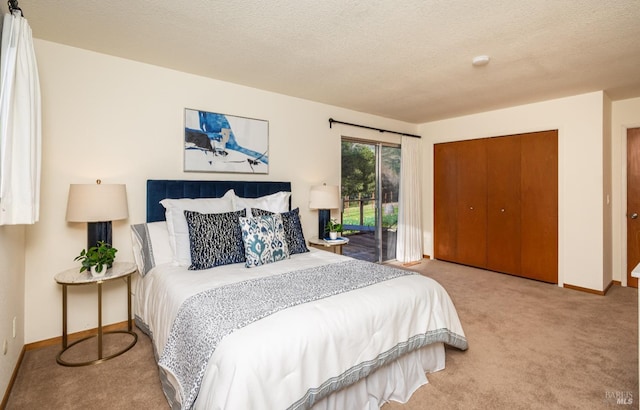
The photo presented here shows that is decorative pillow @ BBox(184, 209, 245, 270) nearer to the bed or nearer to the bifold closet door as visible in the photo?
the bed

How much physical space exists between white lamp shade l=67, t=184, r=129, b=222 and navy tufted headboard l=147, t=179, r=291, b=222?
1.35 feet

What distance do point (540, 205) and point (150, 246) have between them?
4.67 meters

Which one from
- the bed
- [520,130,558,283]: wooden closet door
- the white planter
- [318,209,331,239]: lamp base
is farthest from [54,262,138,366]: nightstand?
[520,130,558,283]: wooden closet door

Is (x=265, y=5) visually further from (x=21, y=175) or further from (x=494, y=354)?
(x=494, y=354)

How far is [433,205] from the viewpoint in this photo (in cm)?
544

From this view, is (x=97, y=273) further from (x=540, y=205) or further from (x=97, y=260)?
(x=540, y=205)

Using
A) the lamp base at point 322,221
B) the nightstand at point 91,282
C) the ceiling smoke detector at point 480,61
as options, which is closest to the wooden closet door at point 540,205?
the ceiling smoke detector at point 480,61

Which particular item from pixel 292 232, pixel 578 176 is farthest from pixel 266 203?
pixel 578 176

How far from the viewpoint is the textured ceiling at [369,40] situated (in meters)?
1.99

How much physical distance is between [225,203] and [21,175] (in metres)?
1.47

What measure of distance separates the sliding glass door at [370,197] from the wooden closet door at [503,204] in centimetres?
140

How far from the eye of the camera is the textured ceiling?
78.2 inches

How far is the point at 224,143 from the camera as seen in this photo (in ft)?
10.8

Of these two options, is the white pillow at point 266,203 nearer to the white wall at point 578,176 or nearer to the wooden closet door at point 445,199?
the wooden closet door at point 445,199
